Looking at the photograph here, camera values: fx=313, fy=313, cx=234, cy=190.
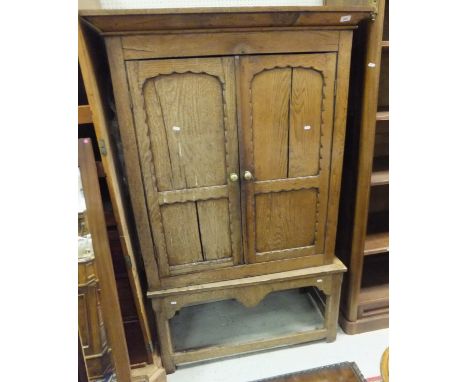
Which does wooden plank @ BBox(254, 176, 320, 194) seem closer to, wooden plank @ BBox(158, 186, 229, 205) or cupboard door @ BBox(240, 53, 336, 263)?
cupboard door @ BBox(240, 53, 336, 263)

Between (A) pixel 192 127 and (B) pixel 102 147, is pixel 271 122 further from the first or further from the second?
(B) pixel 102 147

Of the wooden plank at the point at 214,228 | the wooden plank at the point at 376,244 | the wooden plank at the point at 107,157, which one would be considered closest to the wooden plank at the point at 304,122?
the wooden plank at the point at 214,228

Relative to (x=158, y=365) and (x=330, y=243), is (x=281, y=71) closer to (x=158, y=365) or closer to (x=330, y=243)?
(x=330, y=243)

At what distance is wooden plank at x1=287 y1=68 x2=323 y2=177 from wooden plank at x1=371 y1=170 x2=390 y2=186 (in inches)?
13.7

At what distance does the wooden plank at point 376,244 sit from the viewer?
1.59m

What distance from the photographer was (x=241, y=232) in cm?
139

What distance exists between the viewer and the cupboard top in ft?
3.23

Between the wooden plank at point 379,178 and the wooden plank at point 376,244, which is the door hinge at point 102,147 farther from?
the wooden plank at point 376,244

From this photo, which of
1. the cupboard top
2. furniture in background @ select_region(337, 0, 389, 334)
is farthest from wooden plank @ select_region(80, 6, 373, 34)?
furniture in background @ select_region(337, 0, 389, 334)

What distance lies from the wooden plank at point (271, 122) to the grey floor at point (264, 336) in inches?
37.2

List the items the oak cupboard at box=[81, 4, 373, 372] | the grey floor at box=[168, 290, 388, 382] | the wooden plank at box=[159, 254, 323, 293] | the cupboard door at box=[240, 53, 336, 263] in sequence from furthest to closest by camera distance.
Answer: the grey floor at box=[168, 290, 388, 382] → the wooden plank at box=[159, 254, 323, 293] → the cupboard door at box=[240, 53, 336, 263] → the oak cupboard at box=[81, 4, 373, 372]

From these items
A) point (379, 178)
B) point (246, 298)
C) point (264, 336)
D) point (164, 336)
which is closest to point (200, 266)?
point (246, 298)

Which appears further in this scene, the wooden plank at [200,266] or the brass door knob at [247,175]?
the wooden plank at [200,266]
